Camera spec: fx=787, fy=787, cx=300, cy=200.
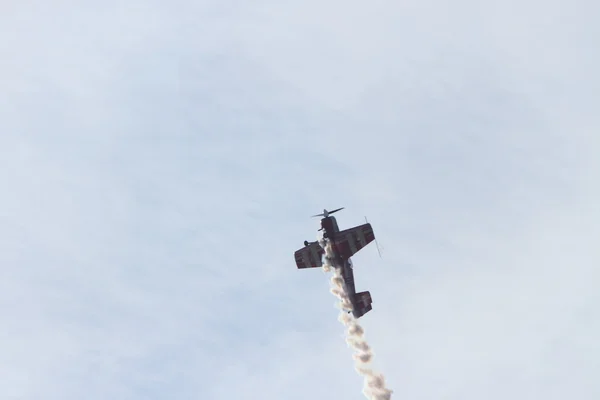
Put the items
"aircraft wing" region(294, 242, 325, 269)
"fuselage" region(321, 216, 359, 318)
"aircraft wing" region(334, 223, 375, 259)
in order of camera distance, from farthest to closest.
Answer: "aircraft wing" region(294, 242, 325, 269)
"aircraft wing" region(334, 223, 375, 259)
"fuselage" region(321, 216, 359, 318)

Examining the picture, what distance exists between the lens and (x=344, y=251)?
121938 mm

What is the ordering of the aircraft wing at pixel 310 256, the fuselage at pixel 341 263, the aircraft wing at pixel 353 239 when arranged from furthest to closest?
the aircraft wing at pixel 310 256, the aircraft wing at pixel 353 239, the fuselage at pixel 341 263

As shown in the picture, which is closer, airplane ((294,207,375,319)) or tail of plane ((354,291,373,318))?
airplane ((294,207,375,319))

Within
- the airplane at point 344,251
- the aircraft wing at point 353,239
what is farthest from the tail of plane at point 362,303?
the aircraft wing at point 353,239

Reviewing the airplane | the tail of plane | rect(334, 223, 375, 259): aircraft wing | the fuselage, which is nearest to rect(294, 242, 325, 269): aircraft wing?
the airplane

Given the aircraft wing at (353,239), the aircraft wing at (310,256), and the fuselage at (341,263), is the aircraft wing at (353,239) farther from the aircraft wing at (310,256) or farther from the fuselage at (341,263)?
the aircraft wing at (310,256)

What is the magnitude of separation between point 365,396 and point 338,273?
63.0 feet

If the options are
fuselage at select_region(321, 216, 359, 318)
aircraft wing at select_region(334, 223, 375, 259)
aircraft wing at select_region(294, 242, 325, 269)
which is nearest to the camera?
fuselage at select_region(321, 216, 359, 318)

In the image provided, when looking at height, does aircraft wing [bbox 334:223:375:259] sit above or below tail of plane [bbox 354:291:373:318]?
above

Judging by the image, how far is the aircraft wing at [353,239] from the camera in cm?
12138

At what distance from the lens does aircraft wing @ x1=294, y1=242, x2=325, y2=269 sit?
12469 centimetres

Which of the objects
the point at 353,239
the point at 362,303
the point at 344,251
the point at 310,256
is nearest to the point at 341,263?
the point at 344,251

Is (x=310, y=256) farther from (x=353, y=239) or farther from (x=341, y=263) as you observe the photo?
(x=353, y=239)

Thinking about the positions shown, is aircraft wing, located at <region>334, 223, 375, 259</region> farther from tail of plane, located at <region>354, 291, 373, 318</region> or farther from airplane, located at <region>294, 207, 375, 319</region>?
tail of plane, located at <region>354, 291, 373, 318</region>
